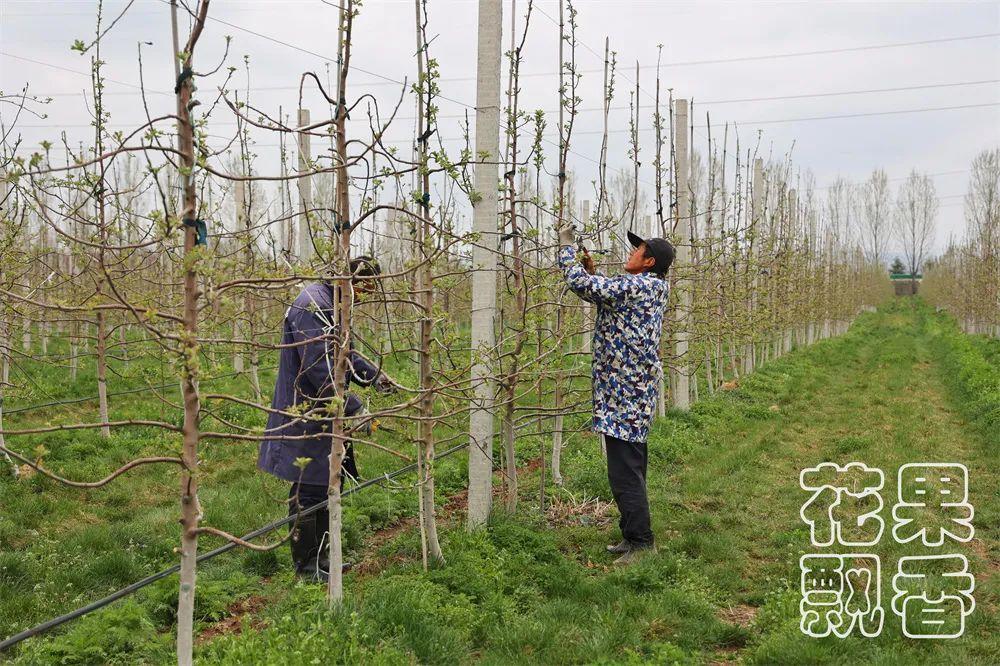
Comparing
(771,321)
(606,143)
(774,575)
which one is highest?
(606,143)

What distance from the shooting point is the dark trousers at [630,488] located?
5023 mm

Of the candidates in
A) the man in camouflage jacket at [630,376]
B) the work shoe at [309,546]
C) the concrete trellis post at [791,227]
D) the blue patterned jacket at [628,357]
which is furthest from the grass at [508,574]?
the concrete trellis post at [791,227]

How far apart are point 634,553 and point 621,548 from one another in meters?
0.12

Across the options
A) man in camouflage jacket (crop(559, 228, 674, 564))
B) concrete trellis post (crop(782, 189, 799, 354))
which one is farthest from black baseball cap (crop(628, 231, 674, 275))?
concrete trellis post (crop(782, 189, 799, 354))

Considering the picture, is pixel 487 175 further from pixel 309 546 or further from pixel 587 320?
pixel 587 320

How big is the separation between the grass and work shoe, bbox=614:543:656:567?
0.08m

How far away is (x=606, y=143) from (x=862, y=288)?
36.6m

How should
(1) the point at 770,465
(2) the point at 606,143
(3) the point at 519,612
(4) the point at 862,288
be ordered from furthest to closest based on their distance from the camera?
(4) the point at 862,288 → (1) the point at 770,465 → (2) the point at 606,143 → (3) the point at 519,612

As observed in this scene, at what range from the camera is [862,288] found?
3922 centimetres

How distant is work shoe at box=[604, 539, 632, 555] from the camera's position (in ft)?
16.7

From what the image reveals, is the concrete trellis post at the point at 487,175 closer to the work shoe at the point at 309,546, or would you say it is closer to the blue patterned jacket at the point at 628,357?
the blue patterned jacket at the point at 628,357

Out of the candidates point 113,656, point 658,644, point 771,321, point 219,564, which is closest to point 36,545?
point 219,564

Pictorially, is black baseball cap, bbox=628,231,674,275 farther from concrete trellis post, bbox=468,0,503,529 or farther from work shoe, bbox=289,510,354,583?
work shoe, bbox=289,510,354,583

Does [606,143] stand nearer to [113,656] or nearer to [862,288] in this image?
[113,656]
